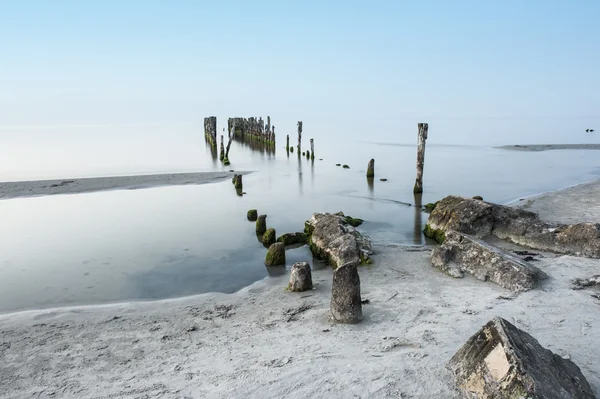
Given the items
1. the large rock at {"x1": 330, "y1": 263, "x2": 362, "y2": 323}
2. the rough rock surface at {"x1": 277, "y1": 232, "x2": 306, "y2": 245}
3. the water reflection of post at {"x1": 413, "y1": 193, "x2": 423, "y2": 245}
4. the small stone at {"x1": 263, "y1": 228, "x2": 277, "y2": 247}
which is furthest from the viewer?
the water reflection of post at {"x1": 413, "y1": 193, "x2": 423, "y2": 245}

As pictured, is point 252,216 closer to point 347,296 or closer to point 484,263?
point 484,263

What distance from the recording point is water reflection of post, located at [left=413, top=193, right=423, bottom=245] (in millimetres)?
13445

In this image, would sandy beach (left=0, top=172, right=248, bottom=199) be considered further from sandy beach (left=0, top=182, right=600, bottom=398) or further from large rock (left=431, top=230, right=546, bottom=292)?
large rock (left=431, top=230, right=546, bottom=292)

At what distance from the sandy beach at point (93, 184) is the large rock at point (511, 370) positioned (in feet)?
72.5

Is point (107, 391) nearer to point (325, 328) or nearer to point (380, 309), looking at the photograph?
point (325, 328)

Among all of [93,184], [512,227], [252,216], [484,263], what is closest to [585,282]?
[484,263]

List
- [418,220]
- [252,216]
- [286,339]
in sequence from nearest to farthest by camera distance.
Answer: [286,339]
[418,220]
[252,216]

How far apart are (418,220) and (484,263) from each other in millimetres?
7206

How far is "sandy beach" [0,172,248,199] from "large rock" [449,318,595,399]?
22.1 metres

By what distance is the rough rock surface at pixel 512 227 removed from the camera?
9.93 meters

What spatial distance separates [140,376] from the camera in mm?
5836

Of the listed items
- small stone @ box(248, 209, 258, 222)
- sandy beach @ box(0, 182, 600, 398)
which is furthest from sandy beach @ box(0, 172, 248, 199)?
sandy beach @ box(0, 182, 600, 398)

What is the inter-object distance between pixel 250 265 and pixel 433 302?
16.8 ft

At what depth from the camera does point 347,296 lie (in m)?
6.95
